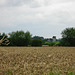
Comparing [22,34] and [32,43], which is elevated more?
[22,34]

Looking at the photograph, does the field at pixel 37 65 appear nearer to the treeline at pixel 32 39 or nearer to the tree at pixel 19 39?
the treeline at pixel 32 39

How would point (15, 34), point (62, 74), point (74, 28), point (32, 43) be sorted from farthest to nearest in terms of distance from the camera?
point (74, 28)
point (15, 34)
point (32, 43)
point (62, 74)

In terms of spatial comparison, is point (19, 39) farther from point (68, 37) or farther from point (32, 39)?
point (68, 37)

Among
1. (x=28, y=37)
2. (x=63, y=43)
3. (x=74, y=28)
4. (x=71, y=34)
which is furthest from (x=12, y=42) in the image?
(x=74, y=28)

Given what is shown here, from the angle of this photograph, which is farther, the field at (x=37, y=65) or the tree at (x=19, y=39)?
the tree at (x=19, y=39)

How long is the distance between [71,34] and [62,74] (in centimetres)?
4660

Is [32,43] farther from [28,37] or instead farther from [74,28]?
[74,28]

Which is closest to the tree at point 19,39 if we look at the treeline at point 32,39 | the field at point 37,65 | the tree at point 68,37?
the treeline at point 32,39

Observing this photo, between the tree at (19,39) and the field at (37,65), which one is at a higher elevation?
the tree at (19,39)

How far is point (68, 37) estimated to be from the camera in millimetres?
49375

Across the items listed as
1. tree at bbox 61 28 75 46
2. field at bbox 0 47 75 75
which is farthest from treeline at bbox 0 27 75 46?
field at bbox 0 47 75 75

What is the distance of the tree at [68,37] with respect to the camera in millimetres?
46438

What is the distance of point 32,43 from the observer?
4269 centimetres

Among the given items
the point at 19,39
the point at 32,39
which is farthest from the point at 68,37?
the point at 19,39
